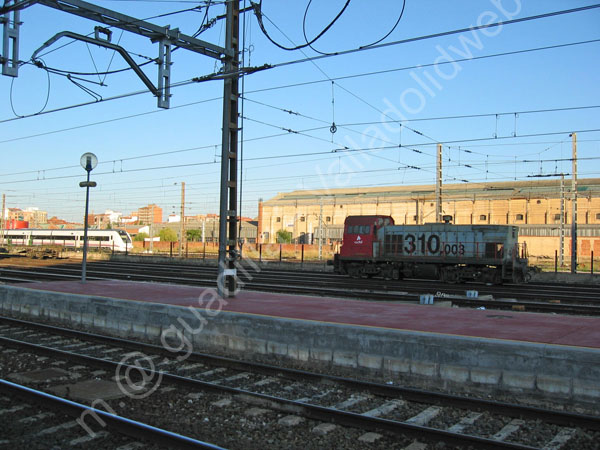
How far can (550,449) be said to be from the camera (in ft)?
18.5

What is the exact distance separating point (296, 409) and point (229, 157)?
8083 millimetres

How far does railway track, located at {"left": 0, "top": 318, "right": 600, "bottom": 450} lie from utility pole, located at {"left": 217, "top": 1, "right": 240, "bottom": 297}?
4015 mm

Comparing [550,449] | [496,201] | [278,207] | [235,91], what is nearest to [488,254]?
[235,91]

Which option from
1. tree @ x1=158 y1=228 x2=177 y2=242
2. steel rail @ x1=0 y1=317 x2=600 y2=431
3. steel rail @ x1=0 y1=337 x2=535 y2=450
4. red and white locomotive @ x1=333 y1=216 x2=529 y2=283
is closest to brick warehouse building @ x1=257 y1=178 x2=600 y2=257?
red and white locomotive @ x1=333 y1=216 x2=529 y2=283

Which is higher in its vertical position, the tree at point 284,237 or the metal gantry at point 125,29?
the metal gantry at point 125,29

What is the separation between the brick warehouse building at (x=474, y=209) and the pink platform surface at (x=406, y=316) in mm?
36461

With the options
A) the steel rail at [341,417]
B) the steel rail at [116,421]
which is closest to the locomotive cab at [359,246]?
the steel rail at [341,417]

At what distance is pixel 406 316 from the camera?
1112cm

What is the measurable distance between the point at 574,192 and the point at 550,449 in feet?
98.7

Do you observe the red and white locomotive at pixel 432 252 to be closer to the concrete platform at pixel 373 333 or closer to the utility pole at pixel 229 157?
the concrete platform at pixel 373 333

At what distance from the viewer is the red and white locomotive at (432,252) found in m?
25.5

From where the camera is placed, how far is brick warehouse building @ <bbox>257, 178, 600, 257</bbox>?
5884cm

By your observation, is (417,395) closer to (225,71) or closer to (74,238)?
(225,71)

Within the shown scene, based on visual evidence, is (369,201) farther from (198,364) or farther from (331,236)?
(198,364)
